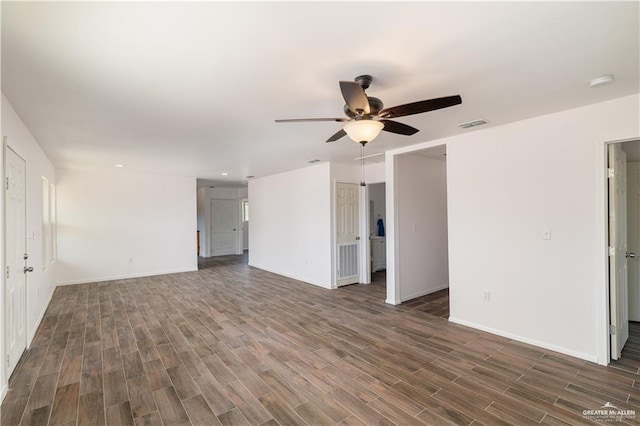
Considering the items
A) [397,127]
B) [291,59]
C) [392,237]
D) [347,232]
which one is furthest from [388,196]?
[291,59]

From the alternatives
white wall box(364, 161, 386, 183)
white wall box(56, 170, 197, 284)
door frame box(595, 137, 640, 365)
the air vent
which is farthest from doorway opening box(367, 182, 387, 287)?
door frame box(595, 137, 640, 365)

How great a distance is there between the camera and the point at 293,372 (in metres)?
2.79

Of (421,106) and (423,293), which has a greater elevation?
(421,106)

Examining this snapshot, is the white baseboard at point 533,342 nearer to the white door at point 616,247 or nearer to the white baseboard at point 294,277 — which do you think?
the white door at point 616,247

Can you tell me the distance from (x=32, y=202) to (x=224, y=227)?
7254 millimetres

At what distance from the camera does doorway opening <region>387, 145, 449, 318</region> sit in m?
4.86

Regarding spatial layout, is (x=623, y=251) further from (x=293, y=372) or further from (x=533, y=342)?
(x=293, y=372)

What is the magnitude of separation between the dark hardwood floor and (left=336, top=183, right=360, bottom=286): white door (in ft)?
5.48

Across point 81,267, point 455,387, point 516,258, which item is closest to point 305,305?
point 455,387

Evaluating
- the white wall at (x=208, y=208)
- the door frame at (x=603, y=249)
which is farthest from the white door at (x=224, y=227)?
the door frame at (x=603, y=249)

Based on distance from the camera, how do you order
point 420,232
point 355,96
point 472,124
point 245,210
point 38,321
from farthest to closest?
1. point 245,210
2. point 420,232
3. point 38,321
4. point 472,124
5. point 355,96

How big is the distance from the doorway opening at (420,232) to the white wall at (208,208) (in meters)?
7.57

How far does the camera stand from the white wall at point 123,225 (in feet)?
20.9

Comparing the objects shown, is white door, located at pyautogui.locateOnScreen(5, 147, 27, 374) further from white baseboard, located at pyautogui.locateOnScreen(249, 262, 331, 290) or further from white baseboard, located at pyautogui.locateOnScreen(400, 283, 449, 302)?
white baseboard, located at pyautogui.locateOnScreen(400, 283, 449, 302)
